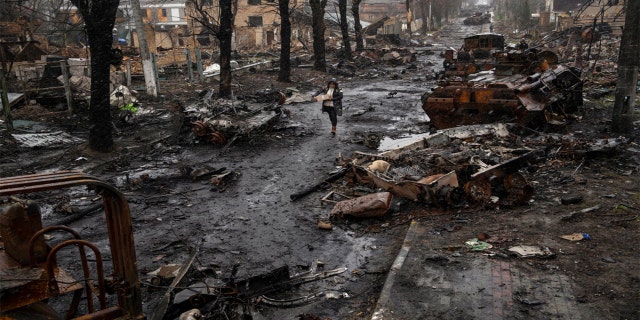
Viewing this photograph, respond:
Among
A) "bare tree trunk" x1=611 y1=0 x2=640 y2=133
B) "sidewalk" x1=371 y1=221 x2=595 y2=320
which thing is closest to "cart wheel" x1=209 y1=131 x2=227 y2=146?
"sidewalk" x1=371 y1=221 x2=595 y2=320

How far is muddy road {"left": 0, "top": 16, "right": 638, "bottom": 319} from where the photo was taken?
5.88 m

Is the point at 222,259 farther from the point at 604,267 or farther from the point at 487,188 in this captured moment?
the point at 604,267

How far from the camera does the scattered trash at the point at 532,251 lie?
6129 mm

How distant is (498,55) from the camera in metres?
15.4

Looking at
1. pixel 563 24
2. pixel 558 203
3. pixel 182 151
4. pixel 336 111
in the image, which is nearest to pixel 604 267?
pixel 558 203

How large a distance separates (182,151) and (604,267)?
32.1 feet

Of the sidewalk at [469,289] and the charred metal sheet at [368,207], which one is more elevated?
the charred metal sheet at [368,207]

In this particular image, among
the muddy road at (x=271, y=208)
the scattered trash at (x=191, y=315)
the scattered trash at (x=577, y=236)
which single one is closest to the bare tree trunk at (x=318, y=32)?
the muddy road at (x=271, y=208)

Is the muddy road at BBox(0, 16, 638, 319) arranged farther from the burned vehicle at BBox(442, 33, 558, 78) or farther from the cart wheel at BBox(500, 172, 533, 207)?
the burned vehicle at BBox(442, 33, 558, 78)

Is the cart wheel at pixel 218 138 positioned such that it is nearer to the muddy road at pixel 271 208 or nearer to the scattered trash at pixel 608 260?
the muddy road at pixel 271 208

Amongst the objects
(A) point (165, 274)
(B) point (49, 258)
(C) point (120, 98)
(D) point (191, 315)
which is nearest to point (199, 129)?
(C) point (120, 98)

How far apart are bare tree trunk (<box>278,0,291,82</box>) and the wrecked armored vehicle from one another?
11.0m

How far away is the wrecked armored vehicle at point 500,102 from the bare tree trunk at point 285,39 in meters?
11.0

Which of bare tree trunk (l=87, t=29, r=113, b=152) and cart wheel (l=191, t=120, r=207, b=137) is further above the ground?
bare tree trunk (l=87, t=29, r=113, b=152)
